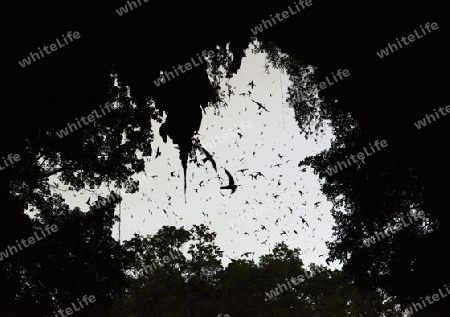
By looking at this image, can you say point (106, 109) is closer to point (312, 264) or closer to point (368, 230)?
point (368, 230)

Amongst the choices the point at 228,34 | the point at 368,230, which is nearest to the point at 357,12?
the point at 228,34

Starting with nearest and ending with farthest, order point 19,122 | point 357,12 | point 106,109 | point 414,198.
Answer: point 357,12
point 19,122
point 106,109
point 414,198

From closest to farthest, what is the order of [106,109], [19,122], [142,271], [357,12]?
[357,12], [19,122], [106,109], [142,271]

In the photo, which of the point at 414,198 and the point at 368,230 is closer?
the point at 414,198

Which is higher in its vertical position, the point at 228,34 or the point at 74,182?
the point at 74,182

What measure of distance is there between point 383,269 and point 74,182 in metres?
11.1

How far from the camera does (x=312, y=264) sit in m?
40.2

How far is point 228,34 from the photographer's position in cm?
503

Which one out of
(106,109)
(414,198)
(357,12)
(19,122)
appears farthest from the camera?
(414,198)

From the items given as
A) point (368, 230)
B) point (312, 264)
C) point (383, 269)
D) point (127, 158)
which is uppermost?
point (127, 158)

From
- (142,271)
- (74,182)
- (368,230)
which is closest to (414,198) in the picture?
A: (368,230)

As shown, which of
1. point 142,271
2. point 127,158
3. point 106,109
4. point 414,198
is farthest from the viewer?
point 142,271

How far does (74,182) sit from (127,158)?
6.93 ft

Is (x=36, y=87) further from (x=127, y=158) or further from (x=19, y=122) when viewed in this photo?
(x=127, y=158)
